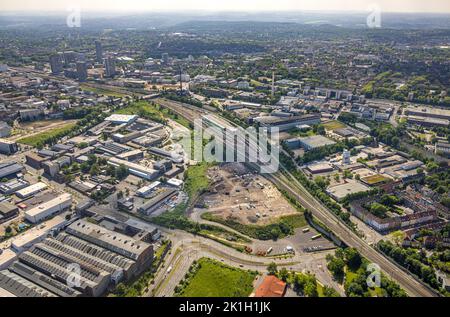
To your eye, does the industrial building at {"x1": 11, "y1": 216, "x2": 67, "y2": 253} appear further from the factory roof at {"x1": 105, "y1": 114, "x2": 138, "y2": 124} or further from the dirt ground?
the factory roof at {"x1": 105, "y1": 114, "x2": 138, "y2": 124}

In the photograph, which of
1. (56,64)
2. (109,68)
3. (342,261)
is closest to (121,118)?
(109,68)

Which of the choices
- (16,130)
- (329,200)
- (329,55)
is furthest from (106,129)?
(329,55)

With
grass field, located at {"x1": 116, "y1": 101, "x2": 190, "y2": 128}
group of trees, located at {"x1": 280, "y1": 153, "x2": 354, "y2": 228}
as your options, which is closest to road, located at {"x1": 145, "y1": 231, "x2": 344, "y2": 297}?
group of trees, located at {"x1": 280, "y1": 153, "x2": 354, "y2": 228}

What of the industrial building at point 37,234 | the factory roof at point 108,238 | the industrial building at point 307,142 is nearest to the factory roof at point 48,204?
the industrial building at point 37,234

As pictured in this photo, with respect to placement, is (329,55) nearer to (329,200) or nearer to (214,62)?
(214,62)
